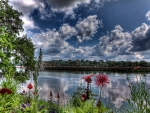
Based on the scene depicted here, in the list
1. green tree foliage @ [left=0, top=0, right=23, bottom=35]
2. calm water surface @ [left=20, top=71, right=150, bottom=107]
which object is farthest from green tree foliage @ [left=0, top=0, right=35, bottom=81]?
calm water surface @ [left=20, top=71, right=150, bottom=107]

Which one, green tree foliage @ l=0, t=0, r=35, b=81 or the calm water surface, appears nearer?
green tree foliage @ l=0, t=0, r=35, b=81

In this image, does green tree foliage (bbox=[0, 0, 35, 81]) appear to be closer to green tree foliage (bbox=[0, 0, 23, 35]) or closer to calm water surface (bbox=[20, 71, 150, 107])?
green tree foliage (bbox=[0, 0, 23, 35])

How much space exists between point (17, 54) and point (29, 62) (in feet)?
3.99

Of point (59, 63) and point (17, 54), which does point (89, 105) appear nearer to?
point (17, 54)

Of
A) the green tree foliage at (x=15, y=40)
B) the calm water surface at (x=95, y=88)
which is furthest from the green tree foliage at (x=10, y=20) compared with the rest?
the calm water surface at (x=95, y=88)

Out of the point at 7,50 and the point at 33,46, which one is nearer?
the point at 7,50

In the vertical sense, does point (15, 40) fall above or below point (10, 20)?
below

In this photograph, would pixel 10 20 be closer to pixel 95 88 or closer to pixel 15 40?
pixel 15 40

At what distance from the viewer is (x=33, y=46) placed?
15.8 meters

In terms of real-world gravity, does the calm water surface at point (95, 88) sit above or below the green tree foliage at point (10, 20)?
below

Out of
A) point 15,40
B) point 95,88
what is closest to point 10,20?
point 15,40

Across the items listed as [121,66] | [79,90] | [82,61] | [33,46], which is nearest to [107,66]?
[121,66]

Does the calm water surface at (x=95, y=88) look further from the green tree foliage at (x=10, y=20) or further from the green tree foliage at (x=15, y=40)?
the green tree foliage at (x=10, y=20)

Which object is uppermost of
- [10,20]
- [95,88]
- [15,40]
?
[10,20]
